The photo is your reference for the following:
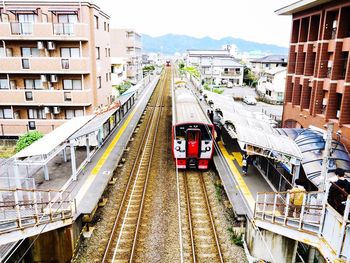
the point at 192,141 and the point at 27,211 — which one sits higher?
the point at 192,141

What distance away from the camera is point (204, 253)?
11.1 m

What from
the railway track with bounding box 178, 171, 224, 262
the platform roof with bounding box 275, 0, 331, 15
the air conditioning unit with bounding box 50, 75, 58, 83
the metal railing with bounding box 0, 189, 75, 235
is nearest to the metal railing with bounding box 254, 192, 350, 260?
the railway track with bounding box 178, 171, 224, 262

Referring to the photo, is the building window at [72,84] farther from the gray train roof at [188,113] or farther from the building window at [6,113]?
the gray train roof at [188,113]

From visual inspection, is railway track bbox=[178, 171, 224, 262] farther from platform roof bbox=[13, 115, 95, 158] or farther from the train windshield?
platform roof bbox=[13, 115, 95, 158]

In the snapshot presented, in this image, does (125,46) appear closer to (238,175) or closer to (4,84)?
(4,84)

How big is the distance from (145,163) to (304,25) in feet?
44.7

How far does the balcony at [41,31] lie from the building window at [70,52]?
3.38 ft

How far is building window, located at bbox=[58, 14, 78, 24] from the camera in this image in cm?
2236

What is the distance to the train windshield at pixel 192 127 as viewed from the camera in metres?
17.0

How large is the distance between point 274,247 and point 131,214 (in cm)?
598

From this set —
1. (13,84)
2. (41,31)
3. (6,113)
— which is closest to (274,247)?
(41,31)

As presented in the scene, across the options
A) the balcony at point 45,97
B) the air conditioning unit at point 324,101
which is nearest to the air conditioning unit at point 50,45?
the balcony at point 45,97

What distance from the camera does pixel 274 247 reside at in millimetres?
10781

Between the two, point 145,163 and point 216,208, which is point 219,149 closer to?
point 145,163
